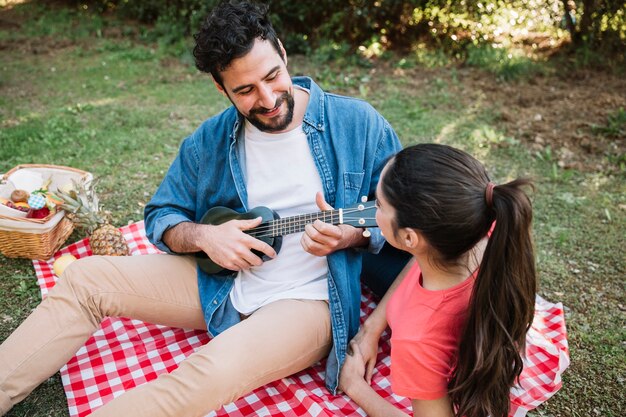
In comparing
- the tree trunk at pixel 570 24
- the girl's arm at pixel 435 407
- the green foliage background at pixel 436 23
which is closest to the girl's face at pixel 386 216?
the girl's arm at pixel 435 407

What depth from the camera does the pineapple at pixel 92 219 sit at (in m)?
3.38

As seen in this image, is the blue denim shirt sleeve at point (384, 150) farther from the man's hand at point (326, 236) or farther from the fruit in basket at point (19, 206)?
the fruit in basket at point (19, 206)

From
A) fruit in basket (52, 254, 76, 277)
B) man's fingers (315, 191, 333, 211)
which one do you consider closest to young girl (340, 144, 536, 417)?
man's fingers (315, 191, 333, 211)

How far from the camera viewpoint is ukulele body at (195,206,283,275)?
2.58 meters

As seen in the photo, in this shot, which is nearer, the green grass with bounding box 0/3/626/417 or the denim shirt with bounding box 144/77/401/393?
the denim shirt with bounding box 144/77/401/393

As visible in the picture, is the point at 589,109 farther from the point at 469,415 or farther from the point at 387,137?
the point at 469,415

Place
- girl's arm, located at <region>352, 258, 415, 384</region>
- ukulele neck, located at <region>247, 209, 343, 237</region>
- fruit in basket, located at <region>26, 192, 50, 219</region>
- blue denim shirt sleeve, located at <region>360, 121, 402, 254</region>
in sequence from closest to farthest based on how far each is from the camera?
1. ukulele neck, located at <region>247, 209, 343, 237</region>
2. girl's arm, located at <region>352, 258, 415, 384</region>
3. blue denim shirt sleeve, located at <region>360, 121, 402, 254</region>
4. fruit in basket, located at <region>26, 192, 50, 219</region>

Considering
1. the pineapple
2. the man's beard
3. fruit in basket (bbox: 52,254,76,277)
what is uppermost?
the man's beard

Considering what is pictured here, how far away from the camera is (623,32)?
6.00 m

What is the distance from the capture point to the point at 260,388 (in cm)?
263

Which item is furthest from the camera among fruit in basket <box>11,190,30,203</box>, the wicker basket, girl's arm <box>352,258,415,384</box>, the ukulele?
fruit in basket <box>11,190,30,203</box>

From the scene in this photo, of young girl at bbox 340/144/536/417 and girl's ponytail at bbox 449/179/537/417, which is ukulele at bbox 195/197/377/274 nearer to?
young girl at bbox 340/144/536/417

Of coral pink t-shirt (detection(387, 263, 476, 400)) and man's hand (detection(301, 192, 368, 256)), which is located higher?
man's hand (detection(301, 192, 368, 256))

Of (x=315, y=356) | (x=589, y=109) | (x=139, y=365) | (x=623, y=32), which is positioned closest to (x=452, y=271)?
(x=315, y=356)
